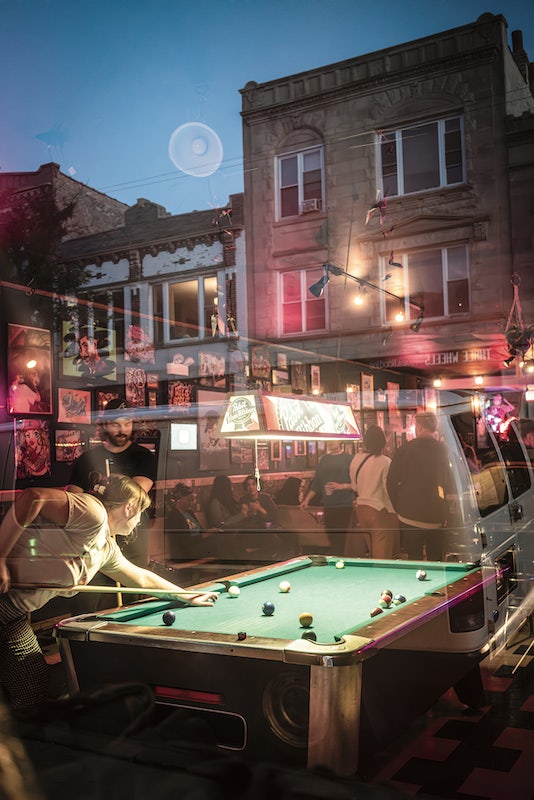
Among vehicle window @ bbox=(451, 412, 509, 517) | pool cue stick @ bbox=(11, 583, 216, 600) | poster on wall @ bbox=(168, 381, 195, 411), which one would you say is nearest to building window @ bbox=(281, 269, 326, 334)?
poster on wall @ bbox=(168, 381, 195, 411)

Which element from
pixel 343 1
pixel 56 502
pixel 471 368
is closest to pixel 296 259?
pixel 471 368

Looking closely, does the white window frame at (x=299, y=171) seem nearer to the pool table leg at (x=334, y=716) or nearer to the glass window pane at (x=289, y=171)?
the glass window pane at (x=289, y=171)

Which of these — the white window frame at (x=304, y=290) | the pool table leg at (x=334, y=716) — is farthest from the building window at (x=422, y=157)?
the pool table leg at (x=334, y=716)

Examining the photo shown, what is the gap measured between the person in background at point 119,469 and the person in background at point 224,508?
1.94 meters

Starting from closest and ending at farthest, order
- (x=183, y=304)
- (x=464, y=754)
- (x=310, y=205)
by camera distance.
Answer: (x=464, y=754) → (x=310, y=205) → (x=183, y=304)

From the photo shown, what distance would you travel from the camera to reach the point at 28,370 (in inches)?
231

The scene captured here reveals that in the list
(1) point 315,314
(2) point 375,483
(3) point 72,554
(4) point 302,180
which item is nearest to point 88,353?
(1) point 315,314

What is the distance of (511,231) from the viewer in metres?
5.34

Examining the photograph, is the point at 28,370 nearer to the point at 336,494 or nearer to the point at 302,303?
the point at 302,303

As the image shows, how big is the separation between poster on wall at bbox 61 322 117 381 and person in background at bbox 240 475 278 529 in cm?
197

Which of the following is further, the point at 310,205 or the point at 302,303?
the point at 302,303

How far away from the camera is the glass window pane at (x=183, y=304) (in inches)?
302

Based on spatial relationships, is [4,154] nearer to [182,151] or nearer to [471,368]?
[182,151]

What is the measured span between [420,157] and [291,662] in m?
4.97
